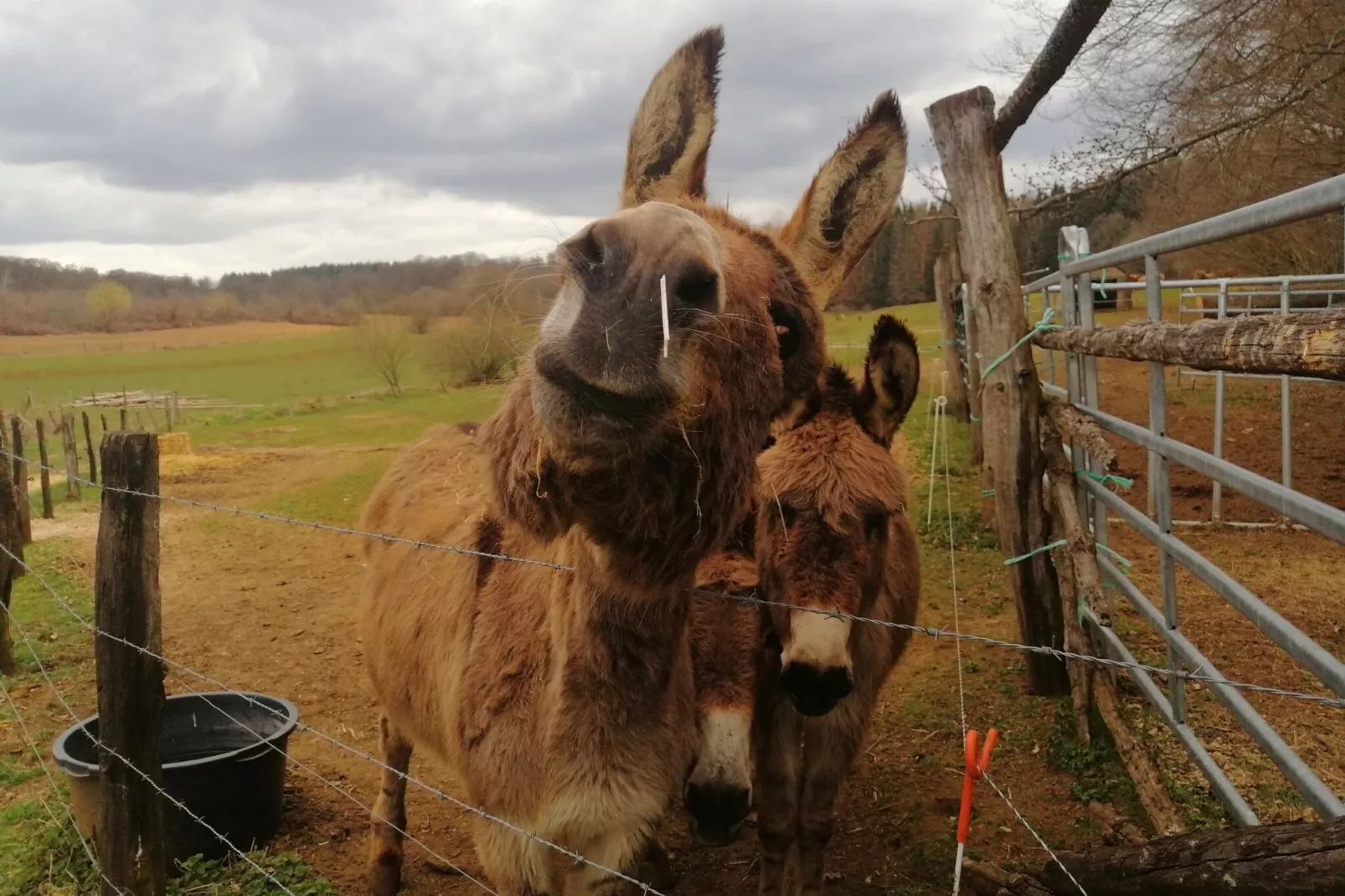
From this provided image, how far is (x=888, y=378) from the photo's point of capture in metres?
3.73

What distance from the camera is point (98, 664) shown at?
3.05 metres

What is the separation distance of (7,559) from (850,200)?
272 inches

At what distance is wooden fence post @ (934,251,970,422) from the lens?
14.5 meters

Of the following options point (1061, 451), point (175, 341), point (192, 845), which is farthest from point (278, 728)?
point (175, 341)

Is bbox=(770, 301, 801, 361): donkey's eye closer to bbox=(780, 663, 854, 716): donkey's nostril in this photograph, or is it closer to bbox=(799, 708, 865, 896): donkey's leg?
bbox=(780, 663, 854, 716): donkey's nostril

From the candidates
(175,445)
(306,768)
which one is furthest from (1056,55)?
(175,445)

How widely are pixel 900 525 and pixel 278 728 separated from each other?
3572 mm

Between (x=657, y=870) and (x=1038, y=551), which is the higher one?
(x=1038, y=551)

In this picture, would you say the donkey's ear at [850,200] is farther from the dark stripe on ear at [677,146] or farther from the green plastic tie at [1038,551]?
A: the green plastic tie at [1038,551]

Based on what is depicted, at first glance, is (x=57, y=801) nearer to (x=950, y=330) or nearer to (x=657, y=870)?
(x=657, y=870)

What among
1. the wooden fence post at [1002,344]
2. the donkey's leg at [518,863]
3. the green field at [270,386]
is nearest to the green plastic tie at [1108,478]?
the wooden fence post at [1002,344]

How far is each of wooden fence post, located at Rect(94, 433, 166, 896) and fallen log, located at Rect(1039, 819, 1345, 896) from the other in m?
2.96

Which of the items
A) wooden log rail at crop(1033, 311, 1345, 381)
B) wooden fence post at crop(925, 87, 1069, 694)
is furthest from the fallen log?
wooden fence post at crop(925, 87, 1069, 694)

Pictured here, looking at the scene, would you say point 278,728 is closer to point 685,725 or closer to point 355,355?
point 685,725
